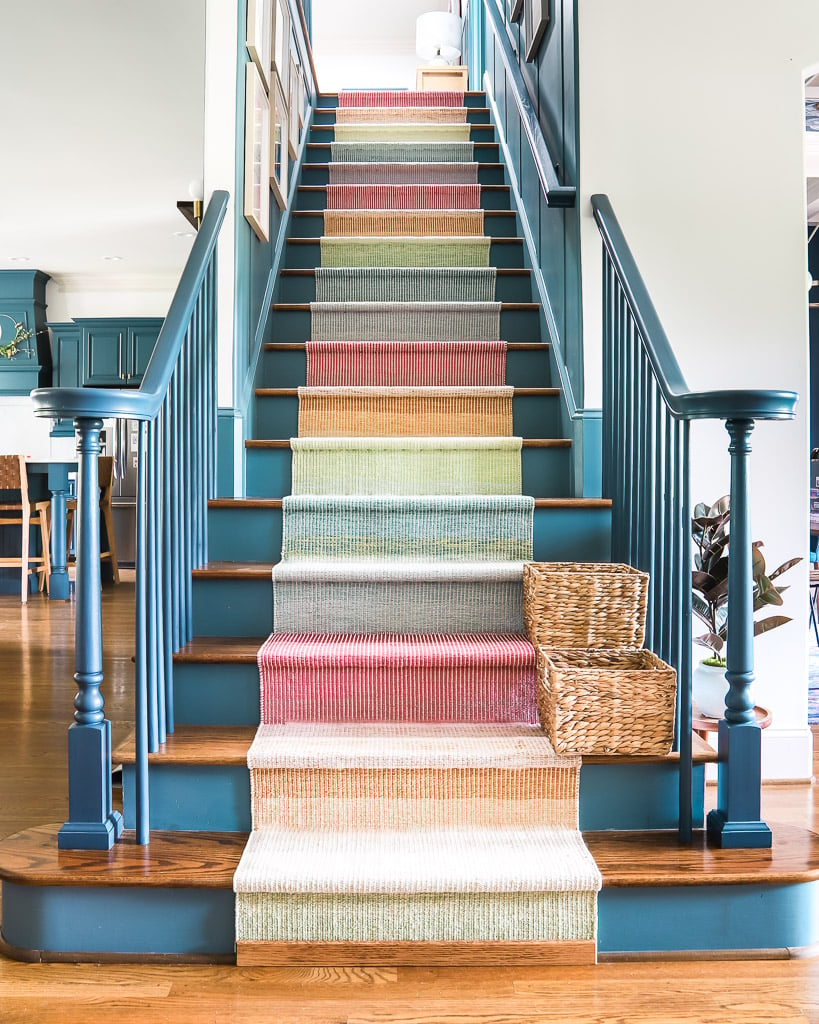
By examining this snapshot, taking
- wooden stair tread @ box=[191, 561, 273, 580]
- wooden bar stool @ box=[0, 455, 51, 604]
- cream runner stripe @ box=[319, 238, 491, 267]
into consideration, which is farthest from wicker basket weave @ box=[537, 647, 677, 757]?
wooden bar stool @ box=[0, 455, 51, 604]

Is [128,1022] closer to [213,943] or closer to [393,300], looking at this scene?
[213,943]

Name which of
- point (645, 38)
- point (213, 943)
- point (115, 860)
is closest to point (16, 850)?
point (115, 860)

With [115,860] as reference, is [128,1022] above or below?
below

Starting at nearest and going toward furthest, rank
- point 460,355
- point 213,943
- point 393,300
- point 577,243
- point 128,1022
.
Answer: point 128,1022, point 213,943, point 577,243, point 460,355, point 393,300

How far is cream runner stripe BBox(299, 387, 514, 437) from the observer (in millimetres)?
2729

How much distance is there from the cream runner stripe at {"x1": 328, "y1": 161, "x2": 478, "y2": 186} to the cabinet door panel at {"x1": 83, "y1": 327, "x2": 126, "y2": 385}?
15.9 ft

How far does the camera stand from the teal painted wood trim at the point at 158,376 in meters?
1.51

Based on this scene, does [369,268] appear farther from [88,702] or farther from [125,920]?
[125,920]

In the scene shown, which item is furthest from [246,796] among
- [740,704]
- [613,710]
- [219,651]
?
[740,704]

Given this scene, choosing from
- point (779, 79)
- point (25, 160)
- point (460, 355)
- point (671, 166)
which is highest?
point (25, 160)

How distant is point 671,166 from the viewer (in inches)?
99.7

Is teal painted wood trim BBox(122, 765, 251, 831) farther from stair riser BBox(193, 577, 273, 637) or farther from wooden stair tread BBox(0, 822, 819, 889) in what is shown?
stair riser BBox(193, 577, 273, 637)

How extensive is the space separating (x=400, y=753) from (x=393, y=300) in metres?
2.08

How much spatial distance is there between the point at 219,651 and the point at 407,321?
5.42 ft
